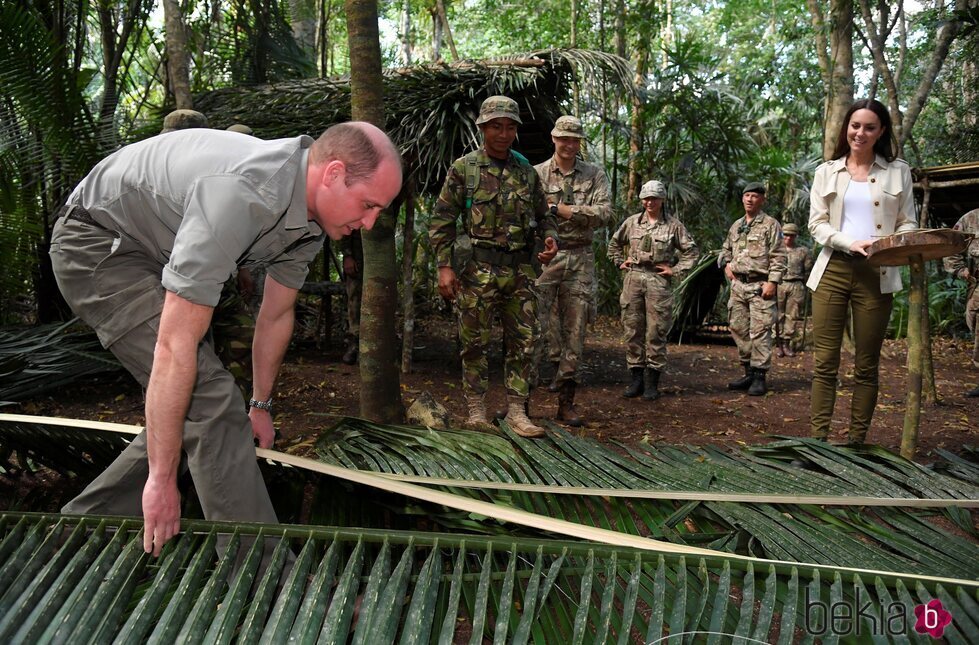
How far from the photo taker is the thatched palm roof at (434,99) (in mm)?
6027

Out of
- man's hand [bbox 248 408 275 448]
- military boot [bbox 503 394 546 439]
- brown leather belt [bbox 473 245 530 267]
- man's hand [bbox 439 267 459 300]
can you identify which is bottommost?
military boot [bbox 503 394 546 439]

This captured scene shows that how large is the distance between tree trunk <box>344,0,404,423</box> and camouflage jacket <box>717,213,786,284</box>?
5.20 metres

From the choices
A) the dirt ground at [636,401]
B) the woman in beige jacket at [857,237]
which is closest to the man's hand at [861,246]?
the woman in beige jacket at [857,237]

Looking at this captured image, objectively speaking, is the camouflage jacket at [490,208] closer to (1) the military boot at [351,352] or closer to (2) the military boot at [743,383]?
(1) the military boot at [351,352]

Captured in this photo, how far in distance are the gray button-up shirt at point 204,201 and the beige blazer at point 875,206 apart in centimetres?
258

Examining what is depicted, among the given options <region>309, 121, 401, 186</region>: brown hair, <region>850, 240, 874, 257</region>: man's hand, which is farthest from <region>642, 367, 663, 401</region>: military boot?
<region>309, 121, 401, 186</region>: brown hair

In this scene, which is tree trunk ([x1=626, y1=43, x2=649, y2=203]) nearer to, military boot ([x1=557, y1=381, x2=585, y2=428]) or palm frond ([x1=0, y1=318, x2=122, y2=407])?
military boot ([x1=557, y1=381, x2=585, y2=428])

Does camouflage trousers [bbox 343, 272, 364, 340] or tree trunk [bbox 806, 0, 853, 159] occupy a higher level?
tree trunk [bbox 806, 0, 853, 159]

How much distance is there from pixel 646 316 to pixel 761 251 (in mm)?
1909

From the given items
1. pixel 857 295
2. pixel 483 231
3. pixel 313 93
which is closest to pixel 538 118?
pixel 313 93

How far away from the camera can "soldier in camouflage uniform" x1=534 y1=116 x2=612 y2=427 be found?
518 centimetres

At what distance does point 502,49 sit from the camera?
19781 millimetres

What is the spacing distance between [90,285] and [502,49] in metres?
19.2

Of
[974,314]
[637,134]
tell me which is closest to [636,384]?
[974,314]
